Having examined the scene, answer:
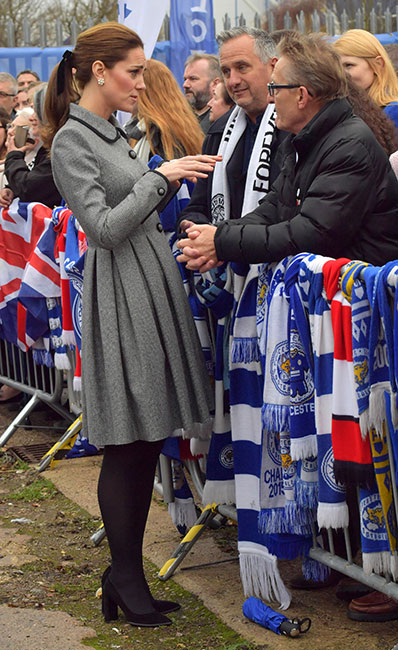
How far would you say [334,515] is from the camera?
3.21m

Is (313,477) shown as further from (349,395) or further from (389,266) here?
(389,266)

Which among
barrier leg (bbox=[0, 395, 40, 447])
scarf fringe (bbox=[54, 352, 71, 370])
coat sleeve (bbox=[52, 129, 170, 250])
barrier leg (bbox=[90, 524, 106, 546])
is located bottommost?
barrier leg (bbox=[0, 395, 40, 447])

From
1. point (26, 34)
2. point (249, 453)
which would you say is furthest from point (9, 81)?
point (249, 453)

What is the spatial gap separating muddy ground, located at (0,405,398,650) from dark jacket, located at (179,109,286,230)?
153 centimetres

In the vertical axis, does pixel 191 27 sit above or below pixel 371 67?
above

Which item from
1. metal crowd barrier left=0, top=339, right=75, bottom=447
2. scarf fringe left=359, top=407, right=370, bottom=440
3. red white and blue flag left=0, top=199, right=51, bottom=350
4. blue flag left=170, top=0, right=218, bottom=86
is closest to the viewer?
scarf fringe left=359, top=407, right=370, bottom=440

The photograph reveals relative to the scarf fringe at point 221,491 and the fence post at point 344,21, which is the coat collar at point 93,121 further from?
the fence post at point 344,21

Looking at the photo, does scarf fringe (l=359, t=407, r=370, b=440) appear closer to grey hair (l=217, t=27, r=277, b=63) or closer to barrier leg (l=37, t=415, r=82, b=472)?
grey hair (l=217, t=27, r=277, b=63)

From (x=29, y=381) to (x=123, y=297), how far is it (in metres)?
3.41

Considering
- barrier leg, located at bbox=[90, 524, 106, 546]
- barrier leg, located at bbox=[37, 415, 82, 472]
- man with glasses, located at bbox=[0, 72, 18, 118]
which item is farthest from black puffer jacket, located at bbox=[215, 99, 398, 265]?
man with glasses, located at bbox=[0, 72, 18, 118]

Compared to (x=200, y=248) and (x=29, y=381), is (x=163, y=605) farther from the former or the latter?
(x=29, y=381)

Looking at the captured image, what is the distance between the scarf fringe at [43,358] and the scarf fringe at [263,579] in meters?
2.84

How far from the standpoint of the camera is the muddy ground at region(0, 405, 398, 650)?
3.57 metres

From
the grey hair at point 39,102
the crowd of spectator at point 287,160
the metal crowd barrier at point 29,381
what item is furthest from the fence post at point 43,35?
the crowd of spectator at point 287,160
